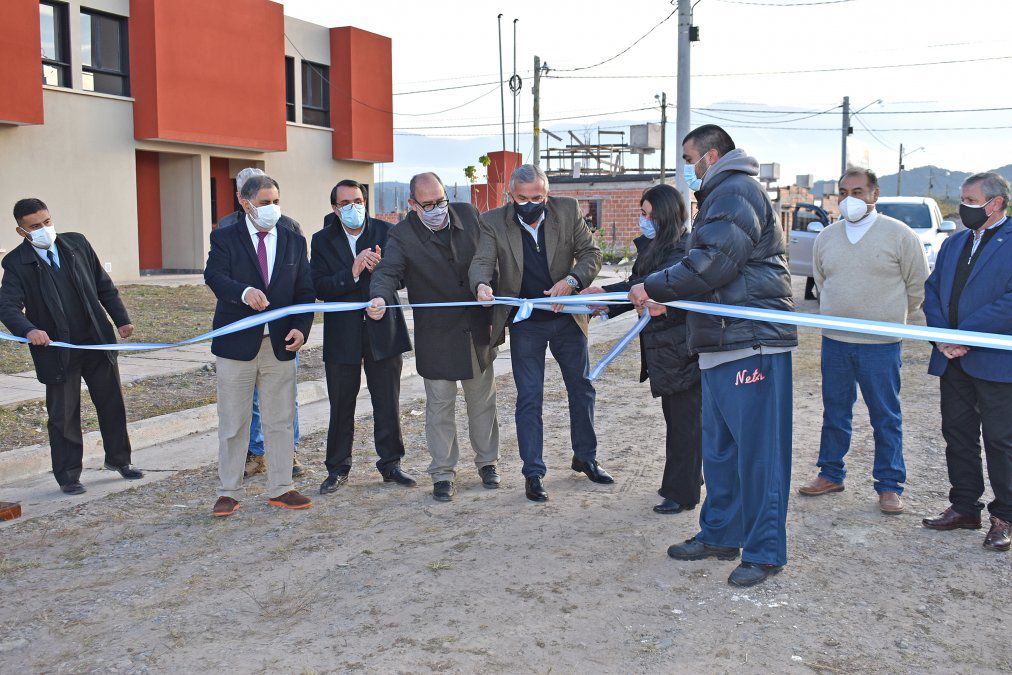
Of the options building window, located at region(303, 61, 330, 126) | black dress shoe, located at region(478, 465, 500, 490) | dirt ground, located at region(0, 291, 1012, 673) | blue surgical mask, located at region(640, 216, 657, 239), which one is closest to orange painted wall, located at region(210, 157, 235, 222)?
building window, located at region(303, 61, 330, 126)

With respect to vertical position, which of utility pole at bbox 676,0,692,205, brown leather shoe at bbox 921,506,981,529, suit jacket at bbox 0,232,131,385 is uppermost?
utility pole at bbox 676,0,692,205

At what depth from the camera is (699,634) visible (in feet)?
12.6

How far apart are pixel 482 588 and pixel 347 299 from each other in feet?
8.68

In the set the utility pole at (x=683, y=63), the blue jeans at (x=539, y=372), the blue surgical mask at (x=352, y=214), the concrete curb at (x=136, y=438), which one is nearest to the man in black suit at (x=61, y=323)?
the concrete curb at (x=136, y=438)

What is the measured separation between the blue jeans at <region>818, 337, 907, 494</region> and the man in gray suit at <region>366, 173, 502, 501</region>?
2.08m

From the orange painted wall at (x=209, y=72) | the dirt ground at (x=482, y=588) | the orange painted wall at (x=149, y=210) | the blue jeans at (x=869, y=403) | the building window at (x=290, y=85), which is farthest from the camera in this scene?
the building window at (x=290, y=85)

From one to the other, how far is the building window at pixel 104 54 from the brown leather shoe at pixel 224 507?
19.3 m

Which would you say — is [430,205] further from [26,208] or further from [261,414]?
[26,208]

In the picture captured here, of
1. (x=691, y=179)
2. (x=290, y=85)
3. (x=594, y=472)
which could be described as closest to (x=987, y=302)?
(x=691, y=179)

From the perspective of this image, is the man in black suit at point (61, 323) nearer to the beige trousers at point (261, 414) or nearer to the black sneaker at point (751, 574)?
the beige trousers at point (261, 414)

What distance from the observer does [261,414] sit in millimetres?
5664

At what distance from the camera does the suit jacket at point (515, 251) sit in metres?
6.05

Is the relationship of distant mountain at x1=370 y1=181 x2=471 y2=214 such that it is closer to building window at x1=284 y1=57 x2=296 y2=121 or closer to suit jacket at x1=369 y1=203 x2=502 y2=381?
building window at x1=284 y1=57 x2=296 y2=121

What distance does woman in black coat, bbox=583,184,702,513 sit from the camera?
216 inches
